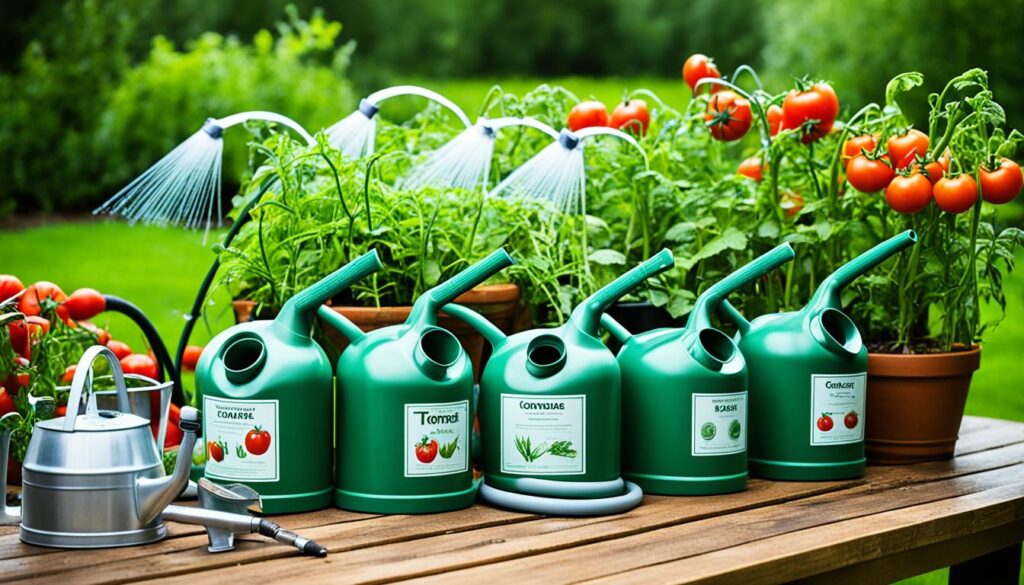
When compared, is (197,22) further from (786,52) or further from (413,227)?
(413,227)

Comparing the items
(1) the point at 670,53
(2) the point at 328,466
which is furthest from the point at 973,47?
(2) the point at 328,466

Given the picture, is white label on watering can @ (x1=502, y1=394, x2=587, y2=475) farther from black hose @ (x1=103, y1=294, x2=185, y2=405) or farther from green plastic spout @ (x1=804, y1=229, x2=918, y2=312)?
black hose @ (x1=103, y1=294, x2=185, y2=405)

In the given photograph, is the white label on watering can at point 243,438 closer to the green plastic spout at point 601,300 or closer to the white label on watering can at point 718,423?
the green plastic spout at point 601,300

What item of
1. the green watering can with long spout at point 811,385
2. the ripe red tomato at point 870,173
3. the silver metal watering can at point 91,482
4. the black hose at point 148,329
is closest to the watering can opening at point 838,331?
the green watering can with long spout at point 811,385

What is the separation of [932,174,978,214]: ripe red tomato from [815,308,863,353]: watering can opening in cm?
22

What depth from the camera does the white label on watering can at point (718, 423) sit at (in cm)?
171

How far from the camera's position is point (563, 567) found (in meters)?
1.40

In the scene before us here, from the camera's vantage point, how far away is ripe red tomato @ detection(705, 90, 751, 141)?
2.12m

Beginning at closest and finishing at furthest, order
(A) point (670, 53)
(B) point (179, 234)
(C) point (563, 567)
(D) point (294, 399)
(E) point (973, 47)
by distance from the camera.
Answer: (C) point (563, 567), (D) point (294, 399), (B) point (179, 234), (E) point (973, 47), (A) point (670, 53)

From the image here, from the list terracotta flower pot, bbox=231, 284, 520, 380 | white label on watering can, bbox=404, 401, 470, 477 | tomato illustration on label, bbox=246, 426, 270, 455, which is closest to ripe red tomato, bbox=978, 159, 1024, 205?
terracotta flower pot, bbox=231, 284, 520, 380

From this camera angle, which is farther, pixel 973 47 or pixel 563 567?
pixel 973 47

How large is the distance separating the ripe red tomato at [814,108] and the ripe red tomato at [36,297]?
1173 millimetres

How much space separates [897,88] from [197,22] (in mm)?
7974

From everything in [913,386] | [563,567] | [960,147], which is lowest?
[563,567]
